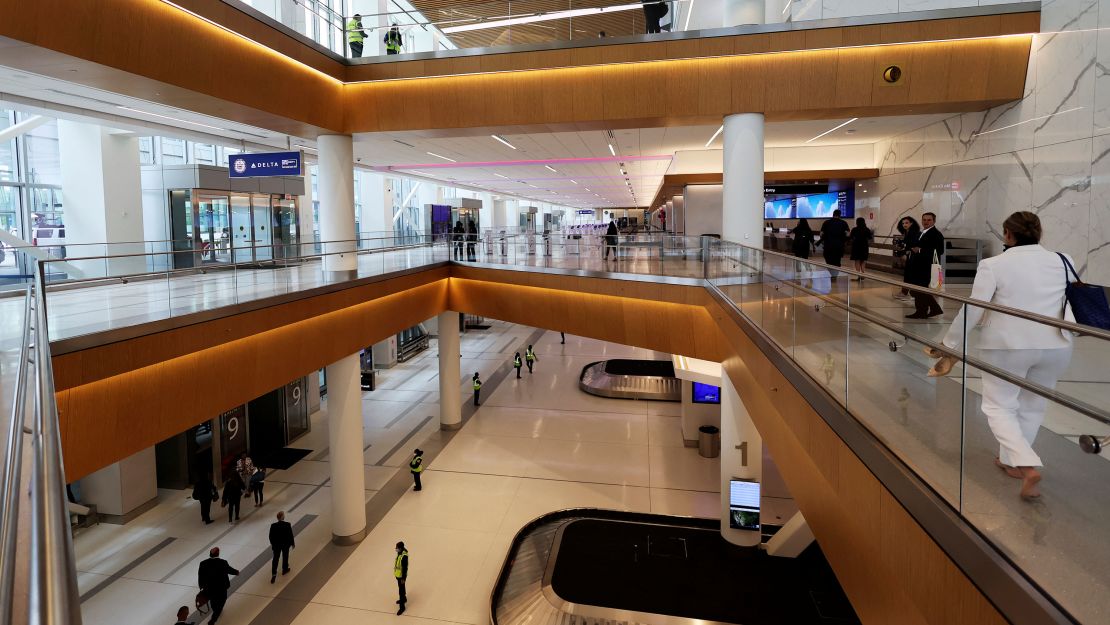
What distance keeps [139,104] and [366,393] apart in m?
15.1

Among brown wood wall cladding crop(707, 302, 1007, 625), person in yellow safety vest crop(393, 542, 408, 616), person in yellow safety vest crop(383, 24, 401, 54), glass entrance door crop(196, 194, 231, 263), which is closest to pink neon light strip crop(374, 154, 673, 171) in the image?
glass entrance door crop(196, 194, 231, 263)

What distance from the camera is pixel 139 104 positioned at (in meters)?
12.1

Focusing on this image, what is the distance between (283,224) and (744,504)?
17350 millimetres

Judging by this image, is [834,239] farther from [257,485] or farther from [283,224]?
[283,224]

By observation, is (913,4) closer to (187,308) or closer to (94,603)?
(187,308)

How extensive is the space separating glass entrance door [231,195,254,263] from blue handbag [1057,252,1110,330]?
63.1 feet

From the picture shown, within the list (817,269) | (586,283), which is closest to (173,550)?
(586,283)

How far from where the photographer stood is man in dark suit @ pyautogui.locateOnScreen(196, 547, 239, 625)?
34.7 ft

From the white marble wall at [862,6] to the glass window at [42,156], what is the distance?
18627 millimetres

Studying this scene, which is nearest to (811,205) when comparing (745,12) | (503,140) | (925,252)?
(745,12)

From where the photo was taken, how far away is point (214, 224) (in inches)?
720

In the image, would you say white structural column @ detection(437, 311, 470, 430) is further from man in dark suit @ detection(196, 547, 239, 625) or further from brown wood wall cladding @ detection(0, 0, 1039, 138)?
man in dark suit @ detection(196, 547, 239, 625)

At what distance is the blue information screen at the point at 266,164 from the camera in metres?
13.3

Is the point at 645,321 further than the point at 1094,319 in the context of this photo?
Yes
